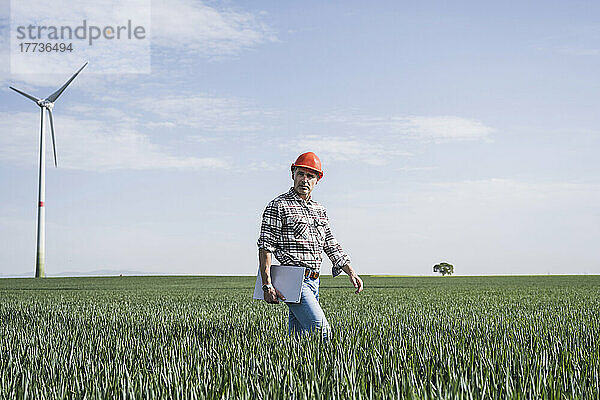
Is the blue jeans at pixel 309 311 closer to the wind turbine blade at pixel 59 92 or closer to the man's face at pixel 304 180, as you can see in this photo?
the man's face at pixel 304 180

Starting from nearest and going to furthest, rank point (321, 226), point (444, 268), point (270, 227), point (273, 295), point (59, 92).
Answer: point (273, 295) → point (270, 227) → point (321, 226) → point (59, 92) → point (444, 268)

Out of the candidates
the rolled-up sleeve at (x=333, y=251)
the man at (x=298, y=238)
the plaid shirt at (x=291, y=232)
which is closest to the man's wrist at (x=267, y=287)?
the man at (x=298, y=238)

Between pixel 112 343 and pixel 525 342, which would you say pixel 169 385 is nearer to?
pixel 112 343

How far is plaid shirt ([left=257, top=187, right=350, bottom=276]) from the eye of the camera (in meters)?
5.76

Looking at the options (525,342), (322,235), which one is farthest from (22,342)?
(525,342)

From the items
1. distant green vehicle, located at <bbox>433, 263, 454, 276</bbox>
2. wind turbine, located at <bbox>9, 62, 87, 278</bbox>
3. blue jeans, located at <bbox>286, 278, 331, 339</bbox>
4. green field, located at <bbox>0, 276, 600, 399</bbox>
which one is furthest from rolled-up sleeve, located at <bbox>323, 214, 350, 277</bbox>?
distant green vehicle, located at <bbox>433, 263, 454, 276</bbox>

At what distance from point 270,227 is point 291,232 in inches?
7.2

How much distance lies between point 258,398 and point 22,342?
4094mm

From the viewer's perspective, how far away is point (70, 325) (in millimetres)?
9273

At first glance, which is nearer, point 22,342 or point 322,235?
point 322,235

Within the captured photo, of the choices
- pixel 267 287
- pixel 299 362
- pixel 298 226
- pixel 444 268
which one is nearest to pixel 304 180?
pixel 298 226

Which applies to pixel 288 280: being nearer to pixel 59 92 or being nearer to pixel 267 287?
pixel 267 287

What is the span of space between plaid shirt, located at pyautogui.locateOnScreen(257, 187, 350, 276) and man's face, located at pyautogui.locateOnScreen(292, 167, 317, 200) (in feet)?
0.23

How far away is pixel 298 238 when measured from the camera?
5809 mm
